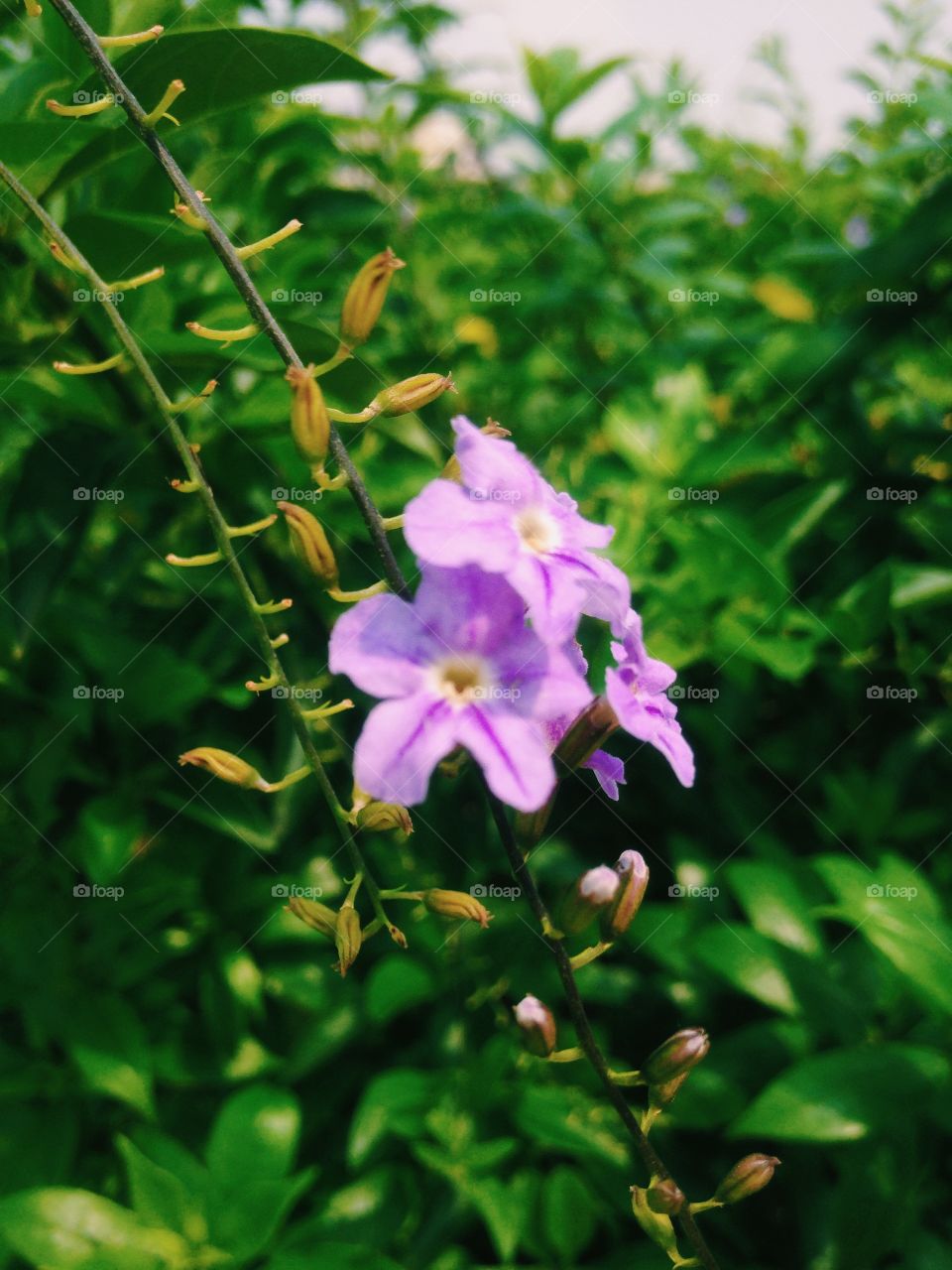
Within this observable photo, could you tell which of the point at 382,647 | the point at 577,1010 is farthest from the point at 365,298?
the point at 577,1010

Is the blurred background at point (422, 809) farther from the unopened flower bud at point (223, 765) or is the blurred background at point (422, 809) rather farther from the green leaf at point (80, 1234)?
the unopened flower bud at point (223, 765)

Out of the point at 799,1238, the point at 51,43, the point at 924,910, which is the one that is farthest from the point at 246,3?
the point at 799,1238

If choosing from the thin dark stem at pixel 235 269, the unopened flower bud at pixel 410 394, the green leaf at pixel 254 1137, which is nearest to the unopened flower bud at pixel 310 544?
the thin dark stem at pixel 235 269

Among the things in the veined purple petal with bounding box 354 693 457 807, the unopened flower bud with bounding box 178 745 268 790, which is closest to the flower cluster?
the veined purple petal with bounding box 354 693 457 807

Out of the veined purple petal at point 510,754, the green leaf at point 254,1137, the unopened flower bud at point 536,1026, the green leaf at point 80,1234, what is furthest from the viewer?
the green leaf at point 254,1137

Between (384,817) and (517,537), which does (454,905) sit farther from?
(517,537)

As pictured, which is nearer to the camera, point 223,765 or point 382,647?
point 382,647
